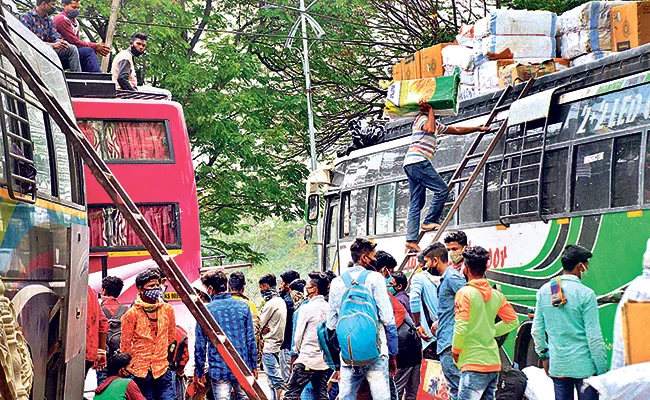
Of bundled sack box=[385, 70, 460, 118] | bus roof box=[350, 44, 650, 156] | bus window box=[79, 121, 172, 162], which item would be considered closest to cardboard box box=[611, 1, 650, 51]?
bus roof box=[350, 44, 650, 156]

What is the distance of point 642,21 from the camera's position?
1040 centimetres

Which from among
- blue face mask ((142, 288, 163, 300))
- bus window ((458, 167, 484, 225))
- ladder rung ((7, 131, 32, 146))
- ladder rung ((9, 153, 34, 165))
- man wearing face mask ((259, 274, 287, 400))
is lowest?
man wearing face mask ((259, 274, 287, 400))

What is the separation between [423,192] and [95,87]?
4.40 m

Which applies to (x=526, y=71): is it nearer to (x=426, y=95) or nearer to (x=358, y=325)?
(x=426, y=95)

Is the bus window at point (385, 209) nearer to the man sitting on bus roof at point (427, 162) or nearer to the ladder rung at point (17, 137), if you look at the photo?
the man sitting on bus roof at point (427, 162)

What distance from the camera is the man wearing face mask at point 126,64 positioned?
1458 cm

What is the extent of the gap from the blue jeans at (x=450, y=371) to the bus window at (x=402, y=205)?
17.4 ft

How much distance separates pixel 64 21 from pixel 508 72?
5587mm

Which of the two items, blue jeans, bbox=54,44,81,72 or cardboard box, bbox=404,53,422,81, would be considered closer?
blue jeans, bbox=54,44,81,72

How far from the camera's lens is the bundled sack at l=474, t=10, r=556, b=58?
11.9 metres

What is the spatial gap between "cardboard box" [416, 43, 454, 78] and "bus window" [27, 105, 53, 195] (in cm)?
747

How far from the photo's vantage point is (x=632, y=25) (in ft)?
34.3

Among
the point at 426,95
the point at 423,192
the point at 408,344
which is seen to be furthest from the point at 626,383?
the point at 423,192

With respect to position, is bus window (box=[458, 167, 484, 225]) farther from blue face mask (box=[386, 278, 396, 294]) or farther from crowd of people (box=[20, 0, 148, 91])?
crowd of people (box=[20, 0, 148, 91])
